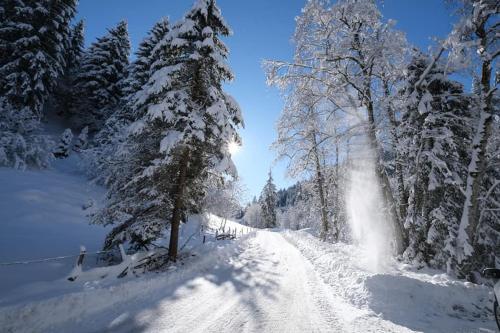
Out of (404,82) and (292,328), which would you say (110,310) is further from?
(404,82)

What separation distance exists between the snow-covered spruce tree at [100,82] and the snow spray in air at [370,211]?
2834 cm

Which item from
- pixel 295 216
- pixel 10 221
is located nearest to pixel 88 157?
pixel 10 221

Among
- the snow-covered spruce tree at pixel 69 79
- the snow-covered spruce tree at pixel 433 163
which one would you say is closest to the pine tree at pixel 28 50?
the snow-covered spruce tree at pixel 69 79

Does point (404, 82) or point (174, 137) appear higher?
point (404, 82)

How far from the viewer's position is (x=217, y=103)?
37.6ft

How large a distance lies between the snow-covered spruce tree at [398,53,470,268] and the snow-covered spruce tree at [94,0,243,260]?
788 cm

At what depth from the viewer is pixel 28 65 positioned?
23.7m

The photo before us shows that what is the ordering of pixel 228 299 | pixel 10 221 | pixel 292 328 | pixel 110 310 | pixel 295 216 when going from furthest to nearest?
pixel 295 216 < pixel 10 221 < pixel 228 299 < pixel 110 310 < pixel 292 328

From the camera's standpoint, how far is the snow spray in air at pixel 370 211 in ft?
35.9

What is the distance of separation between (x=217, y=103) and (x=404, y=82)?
7626 millimetres

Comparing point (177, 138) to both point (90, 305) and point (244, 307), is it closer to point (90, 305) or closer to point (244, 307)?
point (90, 305)

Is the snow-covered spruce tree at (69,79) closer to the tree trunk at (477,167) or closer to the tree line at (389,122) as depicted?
the tree line at (389,122)

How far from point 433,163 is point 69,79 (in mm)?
42400

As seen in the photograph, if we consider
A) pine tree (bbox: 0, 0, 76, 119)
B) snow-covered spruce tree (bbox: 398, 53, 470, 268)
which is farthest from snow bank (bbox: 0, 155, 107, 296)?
snow-covered spruce tree (bbox: 398, 53, 470, 268)
